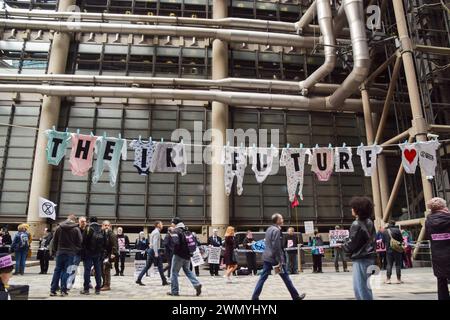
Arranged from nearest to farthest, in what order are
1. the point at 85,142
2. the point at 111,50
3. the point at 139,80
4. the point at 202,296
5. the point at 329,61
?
the point at 202,296, the point at 85,142, the point at 329,61, the point at 139,80, the point at 111,50

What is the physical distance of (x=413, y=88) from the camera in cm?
2067

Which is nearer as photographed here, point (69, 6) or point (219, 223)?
point (219, 223)

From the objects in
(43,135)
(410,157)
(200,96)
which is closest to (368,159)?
(410,157)

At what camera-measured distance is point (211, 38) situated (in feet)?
88.6

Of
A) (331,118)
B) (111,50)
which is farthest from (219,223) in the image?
(111,50)

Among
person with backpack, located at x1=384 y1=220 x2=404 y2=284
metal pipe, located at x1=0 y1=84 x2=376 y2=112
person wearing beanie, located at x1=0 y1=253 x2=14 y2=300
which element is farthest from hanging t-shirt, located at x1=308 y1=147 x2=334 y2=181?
person wearing beanie, located at x1=0 y1=253 x2=14 y2=300

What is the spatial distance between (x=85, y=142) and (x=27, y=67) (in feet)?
50.1

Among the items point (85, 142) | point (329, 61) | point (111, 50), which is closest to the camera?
point (85, 142)

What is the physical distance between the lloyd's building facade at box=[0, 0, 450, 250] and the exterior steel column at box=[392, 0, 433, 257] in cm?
130

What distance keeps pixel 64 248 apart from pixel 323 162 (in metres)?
12.0

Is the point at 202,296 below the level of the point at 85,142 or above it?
below

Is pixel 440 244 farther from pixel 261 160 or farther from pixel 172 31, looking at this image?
pixel 172 31

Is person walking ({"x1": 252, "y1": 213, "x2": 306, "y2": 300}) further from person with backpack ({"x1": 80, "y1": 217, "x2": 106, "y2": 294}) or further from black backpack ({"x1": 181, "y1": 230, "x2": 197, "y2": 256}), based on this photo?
person with backpack ({"x1": 80, "y1": 217, "x2": 106, "y2": 294})

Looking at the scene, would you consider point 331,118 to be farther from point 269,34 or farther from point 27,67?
point 27,67
